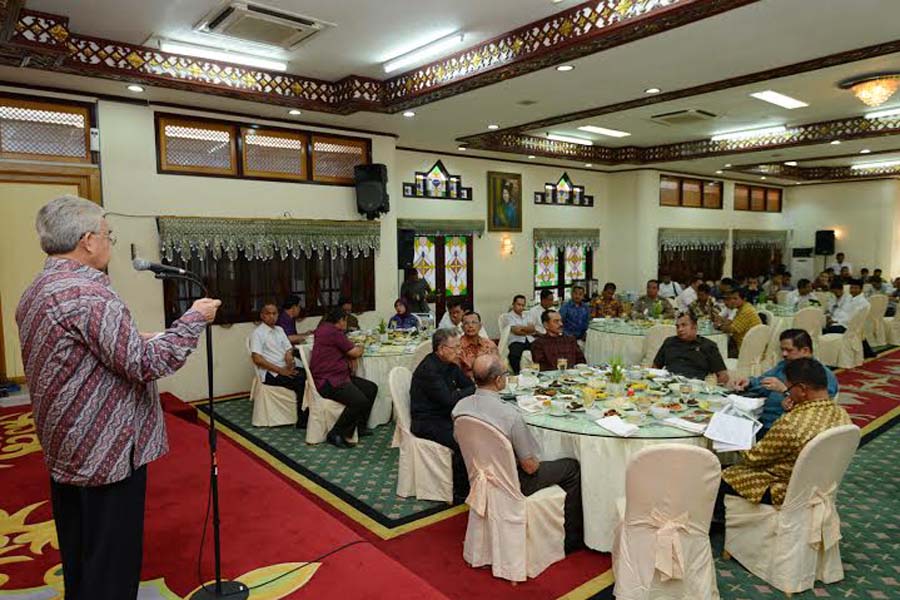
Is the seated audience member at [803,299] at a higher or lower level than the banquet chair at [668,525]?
higher

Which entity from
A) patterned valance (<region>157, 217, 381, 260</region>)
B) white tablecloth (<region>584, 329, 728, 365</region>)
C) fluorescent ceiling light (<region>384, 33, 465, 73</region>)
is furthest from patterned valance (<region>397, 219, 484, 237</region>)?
fluorescent ceiling light (<region>384, 33, 465, 73</region>)

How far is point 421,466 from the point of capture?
4148 mm

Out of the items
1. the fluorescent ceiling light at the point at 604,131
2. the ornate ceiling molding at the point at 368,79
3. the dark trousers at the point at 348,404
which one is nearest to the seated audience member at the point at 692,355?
the ornate ceiling molding at the point at 368,79

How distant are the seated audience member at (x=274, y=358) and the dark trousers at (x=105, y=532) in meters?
3.98

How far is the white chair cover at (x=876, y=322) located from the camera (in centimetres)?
956

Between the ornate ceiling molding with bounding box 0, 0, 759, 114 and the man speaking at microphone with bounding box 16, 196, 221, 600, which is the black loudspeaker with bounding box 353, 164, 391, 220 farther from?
the man speaking at microphone with bounding box 16, 196, 221, 600

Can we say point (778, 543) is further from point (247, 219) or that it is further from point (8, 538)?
point (247, 219)

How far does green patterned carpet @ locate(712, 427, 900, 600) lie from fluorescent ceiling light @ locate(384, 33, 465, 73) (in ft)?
14.4

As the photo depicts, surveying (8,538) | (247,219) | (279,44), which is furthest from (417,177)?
(8,538)

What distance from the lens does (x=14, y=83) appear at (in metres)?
5.65

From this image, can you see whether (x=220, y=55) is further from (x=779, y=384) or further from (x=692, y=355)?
(x=779, y=384)

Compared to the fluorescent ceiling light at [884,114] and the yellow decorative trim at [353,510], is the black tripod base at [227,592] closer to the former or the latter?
the yellow decorative trim at [353,510]

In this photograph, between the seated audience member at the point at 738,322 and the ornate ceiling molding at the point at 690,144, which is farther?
the ornate ceiling molding at the point at 690,144

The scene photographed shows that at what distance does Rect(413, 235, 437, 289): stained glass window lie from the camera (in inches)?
389
